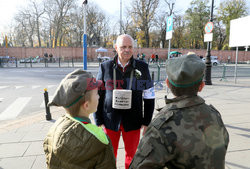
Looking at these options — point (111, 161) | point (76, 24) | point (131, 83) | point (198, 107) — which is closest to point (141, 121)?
point (131, 83)

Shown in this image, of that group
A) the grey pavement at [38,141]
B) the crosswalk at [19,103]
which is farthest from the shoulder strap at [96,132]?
the crosswalk at [19,103]

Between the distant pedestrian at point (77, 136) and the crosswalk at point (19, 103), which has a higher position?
the distant pedestrian at point (77, 136)

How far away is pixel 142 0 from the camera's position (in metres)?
44.1

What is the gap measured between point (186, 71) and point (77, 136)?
0.82 meters

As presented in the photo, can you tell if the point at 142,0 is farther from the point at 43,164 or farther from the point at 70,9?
the point at 43,164

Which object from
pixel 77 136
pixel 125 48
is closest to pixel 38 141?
pixel 125 48

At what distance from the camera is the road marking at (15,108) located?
592 cm

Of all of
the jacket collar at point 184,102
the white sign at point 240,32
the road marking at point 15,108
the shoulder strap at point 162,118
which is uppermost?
the white sign at point 240,32

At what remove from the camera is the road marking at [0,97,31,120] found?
592 cm

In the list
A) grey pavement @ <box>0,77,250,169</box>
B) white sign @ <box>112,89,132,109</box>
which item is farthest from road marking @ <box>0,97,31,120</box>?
white sign @ <box>112,89,132,109</box>

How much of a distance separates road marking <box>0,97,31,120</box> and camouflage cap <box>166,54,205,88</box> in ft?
19.9

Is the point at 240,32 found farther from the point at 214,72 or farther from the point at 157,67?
the point at 214,72

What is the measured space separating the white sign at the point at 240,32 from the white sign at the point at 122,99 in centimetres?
927

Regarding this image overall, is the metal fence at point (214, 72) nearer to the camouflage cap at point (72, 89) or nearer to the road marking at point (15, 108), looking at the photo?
the road marking at point (15, 108)
